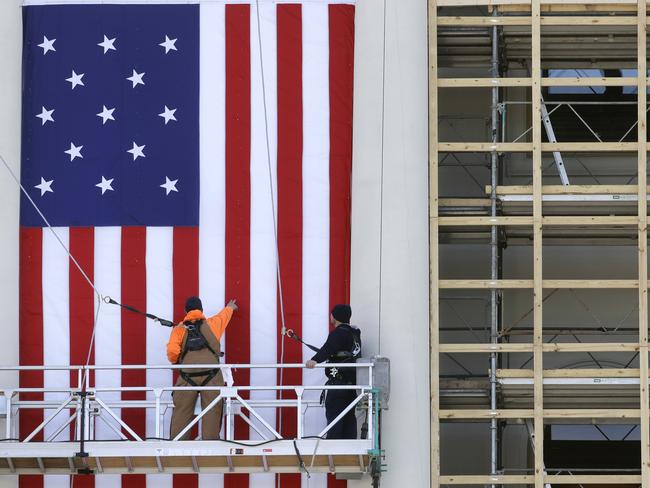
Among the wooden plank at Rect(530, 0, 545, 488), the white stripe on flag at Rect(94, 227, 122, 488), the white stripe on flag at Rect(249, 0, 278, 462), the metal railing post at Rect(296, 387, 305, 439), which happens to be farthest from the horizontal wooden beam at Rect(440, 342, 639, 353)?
the white stripe on flag at Rect(94, 227, 122, 488)

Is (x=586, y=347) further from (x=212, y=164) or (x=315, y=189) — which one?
(x=212, y=164)

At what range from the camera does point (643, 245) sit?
62.6 feet

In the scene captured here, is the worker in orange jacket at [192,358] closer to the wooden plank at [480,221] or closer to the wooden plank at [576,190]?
the wooden plank at [480,221]

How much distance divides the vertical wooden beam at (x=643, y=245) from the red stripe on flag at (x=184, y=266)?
5682 mm

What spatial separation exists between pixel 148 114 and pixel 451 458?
681 centimetres

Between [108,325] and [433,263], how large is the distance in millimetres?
4219

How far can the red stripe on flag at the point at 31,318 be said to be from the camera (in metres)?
18.9

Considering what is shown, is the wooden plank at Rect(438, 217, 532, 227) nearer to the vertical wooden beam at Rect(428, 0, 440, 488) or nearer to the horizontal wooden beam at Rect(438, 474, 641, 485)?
the vertical wooden beam at Rect(428, 0, 440, 488)

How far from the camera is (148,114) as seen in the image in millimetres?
19266

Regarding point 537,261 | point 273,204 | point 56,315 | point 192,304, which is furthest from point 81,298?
point 537,261

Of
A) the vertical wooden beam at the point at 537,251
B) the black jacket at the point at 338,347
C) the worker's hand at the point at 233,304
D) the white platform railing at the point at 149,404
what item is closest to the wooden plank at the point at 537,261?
the vertical wooden beam at the point at 537,251

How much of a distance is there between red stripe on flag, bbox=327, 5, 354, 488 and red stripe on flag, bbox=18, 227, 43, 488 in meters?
3.75

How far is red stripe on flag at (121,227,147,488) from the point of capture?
18.9 m

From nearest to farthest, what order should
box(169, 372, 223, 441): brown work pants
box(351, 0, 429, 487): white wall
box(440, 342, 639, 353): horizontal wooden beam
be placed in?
box(169, 372, 223, 441): brown work pants
box(351, 0, 429, 487): white wall
box(440, 342, 639, 353): horizontal wooden beam
